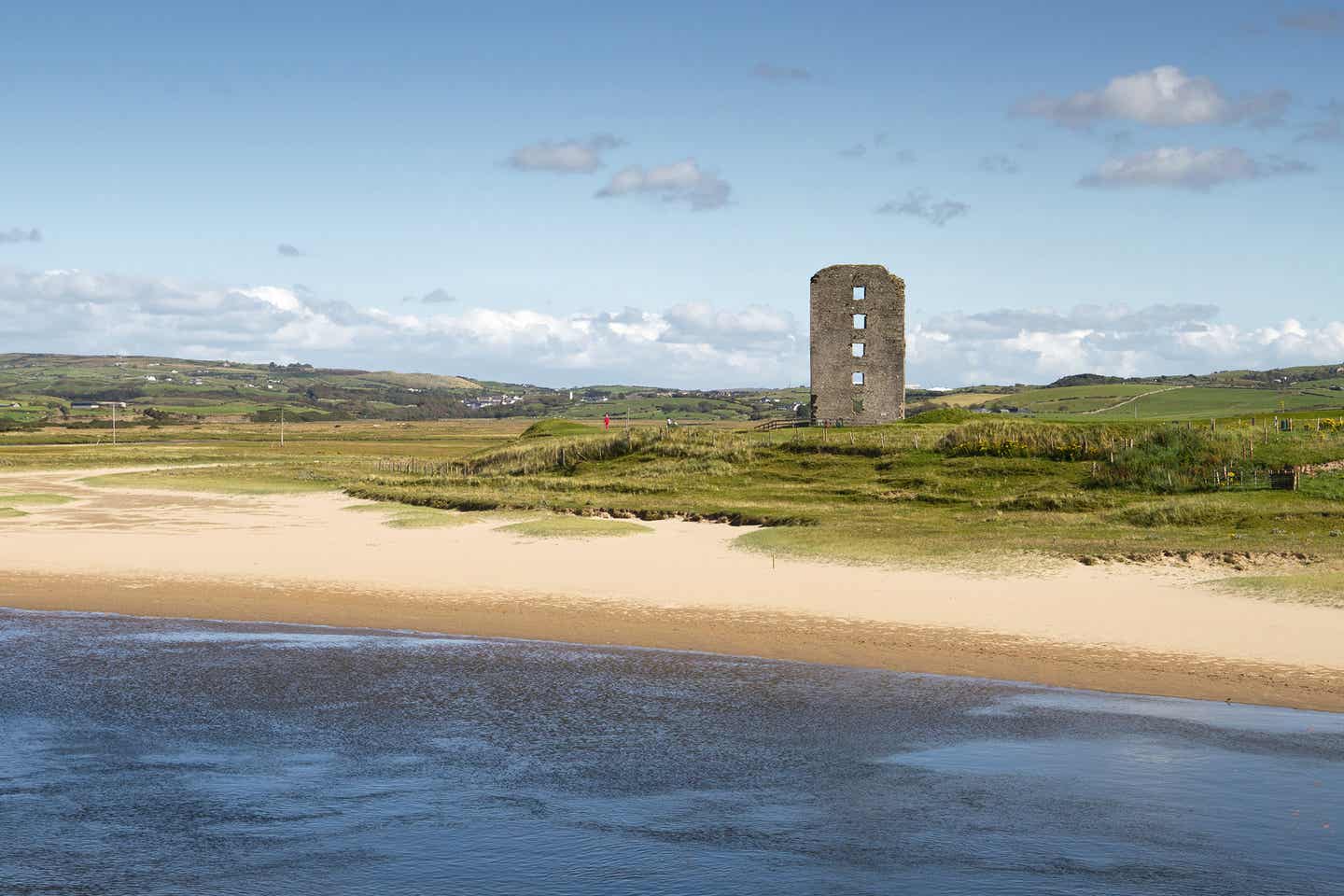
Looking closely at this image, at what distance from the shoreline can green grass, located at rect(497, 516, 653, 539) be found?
8.30 meters

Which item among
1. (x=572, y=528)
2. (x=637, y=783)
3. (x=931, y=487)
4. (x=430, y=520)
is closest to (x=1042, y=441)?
(x=931, y=487)

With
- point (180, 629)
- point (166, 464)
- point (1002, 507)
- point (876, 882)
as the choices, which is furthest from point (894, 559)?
point (166, 464)

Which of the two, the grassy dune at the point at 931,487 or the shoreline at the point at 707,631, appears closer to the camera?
the shoreline at the point at 707,631

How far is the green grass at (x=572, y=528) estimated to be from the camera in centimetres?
3216

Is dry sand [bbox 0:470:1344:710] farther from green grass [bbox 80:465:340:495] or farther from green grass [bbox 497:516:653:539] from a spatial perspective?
green grass [bbox 80:465:340:495]

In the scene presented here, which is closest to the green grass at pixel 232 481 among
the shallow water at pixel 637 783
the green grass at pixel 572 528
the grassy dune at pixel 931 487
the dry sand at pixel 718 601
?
the grassy dune at pixel 931 487

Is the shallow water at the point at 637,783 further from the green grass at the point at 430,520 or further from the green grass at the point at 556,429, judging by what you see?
the green grass at the point at 556,429

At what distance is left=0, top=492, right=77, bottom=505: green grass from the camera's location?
43938 millimetres

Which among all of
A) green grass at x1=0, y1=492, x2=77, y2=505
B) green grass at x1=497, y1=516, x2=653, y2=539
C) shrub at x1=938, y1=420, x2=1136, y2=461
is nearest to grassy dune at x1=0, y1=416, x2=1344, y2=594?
shrub at x1=938, y1=420, x2=1136, y2=461

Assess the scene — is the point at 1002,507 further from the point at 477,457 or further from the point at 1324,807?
the point at 477,457

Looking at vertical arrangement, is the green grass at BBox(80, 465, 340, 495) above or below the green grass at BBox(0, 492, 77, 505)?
above

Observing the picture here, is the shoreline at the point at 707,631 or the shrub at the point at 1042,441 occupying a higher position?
the shrub at the point at 1042,441

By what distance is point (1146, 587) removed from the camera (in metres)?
22.4

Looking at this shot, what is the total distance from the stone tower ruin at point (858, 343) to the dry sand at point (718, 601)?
26314 millimetres
